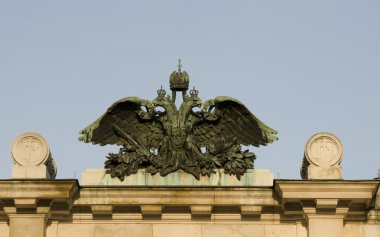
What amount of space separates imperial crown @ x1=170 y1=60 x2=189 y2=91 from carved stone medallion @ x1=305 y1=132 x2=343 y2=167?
3756mm

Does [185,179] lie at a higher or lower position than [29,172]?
lower

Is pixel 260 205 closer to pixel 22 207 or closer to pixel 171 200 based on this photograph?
pixel 171 200

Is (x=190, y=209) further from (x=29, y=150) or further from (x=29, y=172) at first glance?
(x=29, y=150)

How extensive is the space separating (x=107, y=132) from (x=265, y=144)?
428 cm

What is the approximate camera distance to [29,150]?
42562 mm

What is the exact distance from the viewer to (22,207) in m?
42.1

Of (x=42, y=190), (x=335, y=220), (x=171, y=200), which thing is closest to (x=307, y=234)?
(x=335, y=220)

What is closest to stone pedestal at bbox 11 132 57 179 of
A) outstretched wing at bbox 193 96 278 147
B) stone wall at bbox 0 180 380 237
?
stone wall at bbox 0 180 380 237

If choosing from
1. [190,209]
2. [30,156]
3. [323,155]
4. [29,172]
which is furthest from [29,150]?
[323,155]

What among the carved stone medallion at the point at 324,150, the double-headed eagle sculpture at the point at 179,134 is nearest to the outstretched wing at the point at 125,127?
the double-headed eagle sculpture at the point at 179,134

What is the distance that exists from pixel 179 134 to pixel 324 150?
388 cm

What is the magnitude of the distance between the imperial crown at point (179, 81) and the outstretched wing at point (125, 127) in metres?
0.88

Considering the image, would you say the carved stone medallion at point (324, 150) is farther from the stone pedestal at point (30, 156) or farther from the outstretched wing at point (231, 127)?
the stone pedestal at point (30, 156)

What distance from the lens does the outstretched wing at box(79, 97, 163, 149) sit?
142ft
